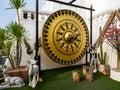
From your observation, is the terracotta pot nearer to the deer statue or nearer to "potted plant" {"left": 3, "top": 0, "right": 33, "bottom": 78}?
"potted plant" {"left": 3, "top": 0, "right": 33, "bottom": 78}

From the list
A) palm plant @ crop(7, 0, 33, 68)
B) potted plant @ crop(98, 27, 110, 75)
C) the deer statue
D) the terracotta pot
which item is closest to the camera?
the deer statue

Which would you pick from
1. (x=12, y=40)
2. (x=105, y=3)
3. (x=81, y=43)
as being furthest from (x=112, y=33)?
(x=105, y=3)

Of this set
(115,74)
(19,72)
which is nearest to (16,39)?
(19,72)

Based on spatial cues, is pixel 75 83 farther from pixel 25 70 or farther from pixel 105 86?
pixel 25 70

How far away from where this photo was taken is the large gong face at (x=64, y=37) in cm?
252

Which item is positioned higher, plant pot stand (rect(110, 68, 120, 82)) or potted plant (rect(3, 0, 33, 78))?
potted plant (rect(3, 0, 33, 78))

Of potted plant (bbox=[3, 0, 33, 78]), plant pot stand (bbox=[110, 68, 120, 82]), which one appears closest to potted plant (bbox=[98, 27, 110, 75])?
plant pot stand (bbox=[110, 68, 120, 82])

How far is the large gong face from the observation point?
252 centimetres

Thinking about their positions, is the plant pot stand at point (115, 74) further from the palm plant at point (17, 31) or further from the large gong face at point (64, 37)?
the palm plant at point (17, 31)

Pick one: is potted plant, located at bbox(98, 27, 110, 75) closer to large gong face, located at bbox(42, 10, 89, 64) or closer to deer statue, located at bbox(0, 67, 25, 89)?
large gong face, located at bbox(42, 10, 89, 64)

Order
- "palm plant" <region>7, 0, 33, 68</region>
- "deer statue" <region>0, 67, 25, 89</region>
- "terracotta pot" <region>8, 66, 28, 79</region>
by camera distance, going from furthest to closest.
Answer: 1. "palm plant" <region>7, 0, 33, 68</region>
2. "terracotta pot" <region>8, 66, 28, 79</region>
3. "deer statue" <region>0, 67, 25, 89</region>

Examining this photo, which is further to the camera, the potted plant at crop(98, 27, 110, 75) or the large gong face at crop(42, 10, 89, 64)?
the potted plant at crop(98, 27, 110, 75)

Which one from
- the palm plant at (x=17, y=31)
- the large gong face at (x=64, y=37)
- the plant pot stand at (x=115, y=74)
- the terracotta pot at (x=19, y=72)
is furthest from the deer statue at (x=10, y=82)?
the plant pot stand at (x=115, y=74)

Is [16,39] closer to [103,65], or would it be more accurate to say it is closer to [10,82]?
[10,82]
